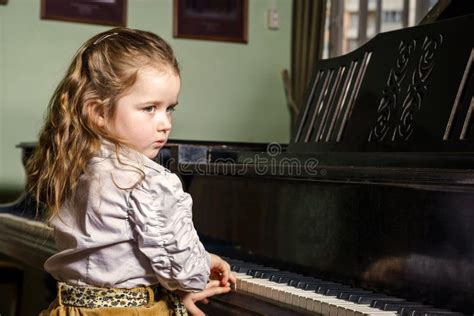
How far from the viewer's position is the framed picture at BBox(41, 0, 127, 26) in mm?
4789

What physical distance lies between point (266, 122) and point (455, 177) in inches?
147

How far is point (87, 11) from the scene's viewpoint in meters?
4.89

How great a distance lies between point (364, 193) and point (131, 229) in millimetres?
681

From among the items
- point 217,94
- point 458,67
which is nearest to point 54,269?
point 458,67

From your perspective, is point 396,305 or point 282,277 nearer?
point 396,305

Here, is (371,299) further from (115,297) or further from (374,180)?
(115,297)

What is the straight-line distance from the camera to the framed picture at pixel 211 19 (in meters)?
5.14

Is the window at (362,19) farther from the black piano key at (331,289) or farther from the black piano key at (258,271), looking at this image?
the black piano key at (331,289)

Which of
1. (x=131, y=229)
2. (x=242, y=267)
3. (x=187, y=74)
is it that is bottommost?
(x=242, y=267)

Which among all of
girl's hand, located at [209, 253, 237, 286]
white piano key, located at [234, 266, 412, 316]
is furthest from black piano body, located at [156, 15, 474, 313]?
girl's hand, located at [209, 253, 237, 286]

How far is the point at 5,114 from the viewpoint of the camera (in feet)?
15.5

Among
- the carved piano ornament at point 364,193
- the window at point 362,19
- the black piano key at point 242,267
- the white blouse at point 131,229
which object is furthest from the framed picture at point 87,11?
the white blouse at point 131,229

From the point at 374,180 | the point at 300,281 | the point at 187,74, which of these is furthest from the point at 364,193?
the point at 187,74

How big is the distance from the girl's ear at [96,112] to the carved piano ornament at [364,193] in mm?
578
